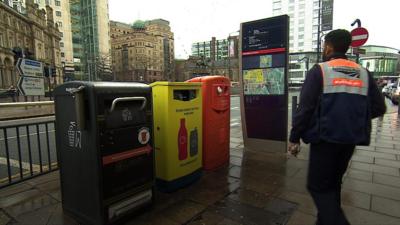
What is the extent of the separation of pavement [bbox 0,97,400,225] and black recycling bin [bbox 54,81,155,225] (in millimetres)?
279

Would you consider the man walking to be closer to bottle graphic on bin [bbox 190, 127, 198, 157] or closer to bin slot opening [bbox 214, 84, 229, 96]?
bottle graphic on bin [bbox 190, 127, 198, 157]

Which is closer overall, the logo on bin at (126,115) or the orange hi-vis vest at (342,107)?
the orange hi-vis vest at (342,107)

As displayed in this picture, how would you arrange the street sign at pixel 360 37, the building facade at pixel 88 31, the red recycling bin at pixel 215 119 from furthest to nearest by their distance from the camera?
the building facade at pixel 88 31 → the street sign at pixel 360 37 → the red recycling bin at pixel 215 119

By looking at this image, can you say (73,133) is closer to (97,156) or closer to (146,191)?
(97,156)

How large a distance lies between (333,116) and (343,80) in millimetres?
300

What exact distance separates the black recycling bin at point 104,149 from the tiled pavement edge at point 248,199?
0.92 feet

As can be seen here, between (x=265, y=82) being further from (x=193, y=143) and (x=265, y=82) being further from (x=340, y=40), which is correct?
(x=340, y=40)

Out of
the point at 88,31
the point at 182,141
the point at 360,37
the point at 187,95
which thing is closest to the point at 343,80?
the point at 182,141

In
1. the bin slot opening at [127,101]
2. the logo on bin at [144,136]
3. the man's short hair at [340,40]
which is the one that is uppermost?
the man's short hair at [340,40]

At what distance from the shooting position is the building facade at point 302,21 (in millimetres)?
85688

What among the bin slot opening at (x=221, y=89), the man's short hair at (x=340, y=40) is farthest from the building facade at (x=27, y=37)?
the man's short hair at (x=340, y=40)

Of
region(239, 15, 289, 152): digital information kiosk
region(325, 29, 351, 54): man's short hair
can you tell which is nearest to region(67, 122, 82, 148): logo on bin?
region(325, 29, 351, 54): man's short hair

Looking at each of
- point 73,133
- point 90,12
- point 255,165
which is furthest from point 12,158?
point 90,12

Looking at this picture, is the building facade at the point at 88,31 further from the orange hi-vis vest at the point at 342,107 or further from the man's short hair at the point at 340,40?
the orange hi-vis vest at the point at 342,107
